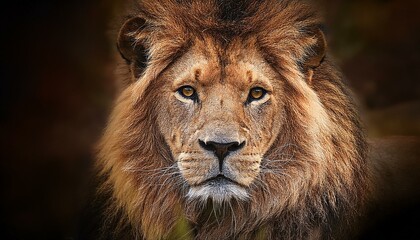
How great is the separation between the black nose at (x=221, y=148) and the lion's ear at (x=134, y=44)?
0.68 metres

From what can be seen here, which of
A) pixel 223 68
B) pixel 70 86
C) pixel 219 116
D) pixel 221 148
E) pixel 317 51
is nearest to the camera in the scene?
pixel 221 148

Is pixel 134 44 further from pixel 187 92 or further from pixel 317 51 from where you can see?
pixel 317 51

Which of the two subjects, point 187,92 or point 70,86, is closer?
point 187,92

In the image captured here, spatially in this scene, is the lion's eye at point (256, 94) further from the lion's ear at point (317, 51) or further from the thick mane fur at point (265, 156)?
the lion's ear at point (317, 51)

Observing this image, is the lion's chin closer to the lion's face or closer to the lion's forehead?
the lion's face

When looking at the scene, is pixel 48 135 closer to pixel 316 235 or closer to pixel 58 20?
pixel 58 20

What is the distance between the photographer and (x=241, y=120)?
13.6 feet

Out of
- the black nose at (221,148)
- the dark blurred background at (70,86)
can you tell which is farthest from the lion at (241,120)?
the dark blurred background at (70,86)

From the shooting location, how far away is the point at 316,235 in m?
4.41

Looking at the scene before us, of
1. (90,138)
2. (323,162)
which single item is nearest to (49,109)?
(90,138)

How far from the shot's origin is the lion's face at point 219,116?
405 cm

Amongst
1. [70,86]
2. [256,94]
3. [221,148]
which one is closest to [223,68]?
[256,94]

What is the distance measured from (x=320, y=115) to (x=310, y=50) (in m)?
0.36

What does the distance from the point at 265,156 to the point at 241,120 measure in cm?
28
